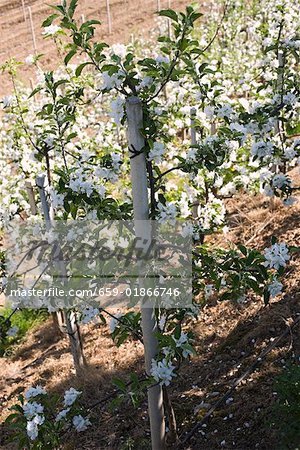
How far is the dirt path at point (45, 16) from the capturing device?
15.9 m

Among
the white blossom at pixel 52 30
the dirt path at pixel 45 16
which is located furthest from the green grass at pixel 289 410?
the dirt path at pixel 45 16

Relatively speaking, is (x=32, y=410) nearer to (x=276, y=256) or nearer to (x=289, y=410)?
(x=289, y=410)

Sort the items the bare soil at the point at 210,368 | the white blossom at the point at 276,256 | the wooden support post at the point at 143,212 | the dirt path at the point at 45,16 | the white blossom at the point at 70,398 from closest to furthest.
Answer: the wooden support post at the point at 143,212 → the white blossom at the point at 276,256 → the white blossom at the point at 70,398 → the bare soil at the point at 210,368 → the dirt path at the point at 45,16

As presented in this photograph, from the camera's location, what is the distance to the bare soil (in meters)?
3.04

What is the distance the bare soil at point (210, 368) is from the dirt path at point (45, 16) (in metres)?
11.1

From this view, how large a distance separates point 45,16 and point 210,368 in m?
17.2

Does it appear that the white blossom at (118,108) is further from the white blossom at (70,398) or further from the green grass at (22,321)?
the green grass at (22,321)

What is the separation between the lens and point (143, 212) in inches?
86.8

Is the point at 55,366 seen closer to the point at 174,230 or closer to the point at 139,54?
the point at 174,230

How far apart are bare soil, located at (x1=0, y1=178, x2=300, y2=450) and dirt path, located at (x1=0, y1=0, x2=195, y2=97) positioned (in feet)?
36.6

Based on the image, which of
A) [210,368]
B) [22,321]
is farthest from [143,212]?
[22,321]

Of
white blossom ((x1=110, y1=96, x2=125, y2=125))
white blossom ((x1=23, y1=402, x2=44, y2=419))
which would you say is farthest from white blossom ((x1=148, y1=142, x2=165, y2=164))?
white blossom ((x1=23, y1=402, x2=44, y2=419))

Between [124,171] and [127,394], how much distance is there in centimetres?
149

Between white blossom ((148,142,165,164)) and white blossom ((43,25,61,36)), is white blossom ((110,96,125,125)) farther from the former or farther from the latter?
white blossom ((43,25,61,36))
